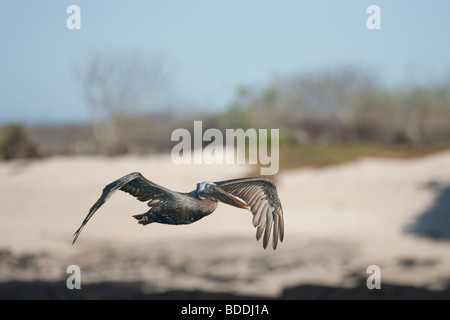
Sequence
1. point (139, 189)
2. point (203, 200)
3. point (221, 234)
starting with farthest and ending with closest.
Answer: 1. point (221, 234)
2. point (139, 189)
3. point (203, 200)

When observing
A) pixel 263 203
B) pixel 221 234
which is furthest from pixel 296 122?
pixel 263 203

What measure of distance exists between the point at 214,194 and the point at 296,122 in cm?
4482

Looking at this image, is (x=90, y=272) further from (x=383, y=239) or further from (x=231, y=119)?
(x=231, y=119)

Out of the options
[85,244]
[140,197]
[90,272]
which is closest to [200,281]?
[90,272]

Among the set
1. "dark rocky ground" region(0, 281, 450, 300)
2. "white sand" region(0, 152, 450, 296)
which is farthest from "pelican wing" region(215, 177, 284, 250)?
"white sand" region(0, 152, 450, 296)

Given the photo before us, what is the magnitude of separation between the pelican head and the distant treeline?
3435 centimetres

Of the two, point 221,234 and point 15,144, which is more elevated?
point 15,144

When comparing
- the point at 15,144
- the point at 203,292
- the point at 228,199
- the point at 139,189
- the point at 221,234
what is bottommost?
the point at 203,292

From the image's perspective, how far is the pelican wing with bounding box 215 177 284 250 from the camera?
4539mm

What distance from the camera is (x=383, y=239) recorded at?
28453mm

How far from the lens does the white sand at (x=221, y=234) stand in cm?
2364

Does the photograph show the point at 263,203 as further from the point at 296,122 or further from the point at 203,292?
the point at 296,122

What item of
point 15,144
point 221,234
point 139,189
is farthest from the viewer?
point 15,144

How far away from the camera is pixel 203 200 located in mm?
4246
